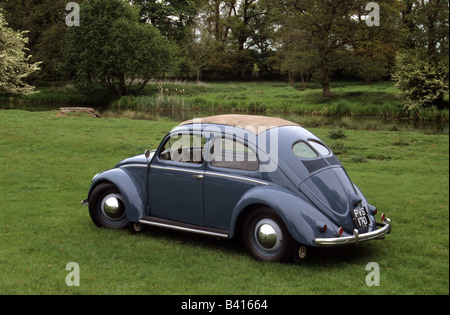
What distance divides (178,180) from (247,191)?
126 centimetres

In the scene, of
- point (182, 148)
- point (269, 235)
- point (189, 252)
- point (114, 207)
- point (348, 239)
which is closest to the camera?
point (348, 239)

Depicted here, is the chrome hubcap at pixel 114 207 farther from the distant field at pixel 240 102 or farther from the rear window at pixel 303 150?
the distant field at pixel 240 102

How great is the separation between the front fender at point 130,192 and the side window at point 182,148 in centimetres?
64

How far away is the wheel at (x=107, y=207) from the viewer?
808 centimetres

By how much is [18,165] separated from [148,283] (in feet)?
31.6

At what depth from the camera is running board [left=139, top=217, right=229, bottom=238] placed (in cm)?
684

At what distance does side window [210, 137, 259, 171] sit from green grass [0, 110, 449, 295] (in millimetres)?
1253

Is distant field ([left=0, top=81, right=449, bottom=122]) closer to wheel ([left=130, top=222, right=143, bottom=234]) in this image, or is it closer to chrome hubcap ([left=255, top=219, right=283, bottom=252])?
wheel ([left=130, top=222, right=143, bottom=234])

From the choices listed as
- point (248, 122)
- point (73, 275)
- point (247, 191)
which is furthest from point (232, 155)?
point (73, 275)

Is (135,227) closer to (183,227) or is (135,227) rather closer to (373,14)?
(183,227)

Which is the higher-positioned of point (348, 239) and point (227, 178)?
point (227, 178)

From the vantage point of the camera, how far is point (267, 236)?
642cm

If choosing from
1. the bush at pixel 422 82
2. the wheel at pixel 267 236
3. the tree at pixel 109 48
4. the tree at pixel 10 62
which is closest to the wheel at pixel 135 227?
the wheel at pixel 267 236
